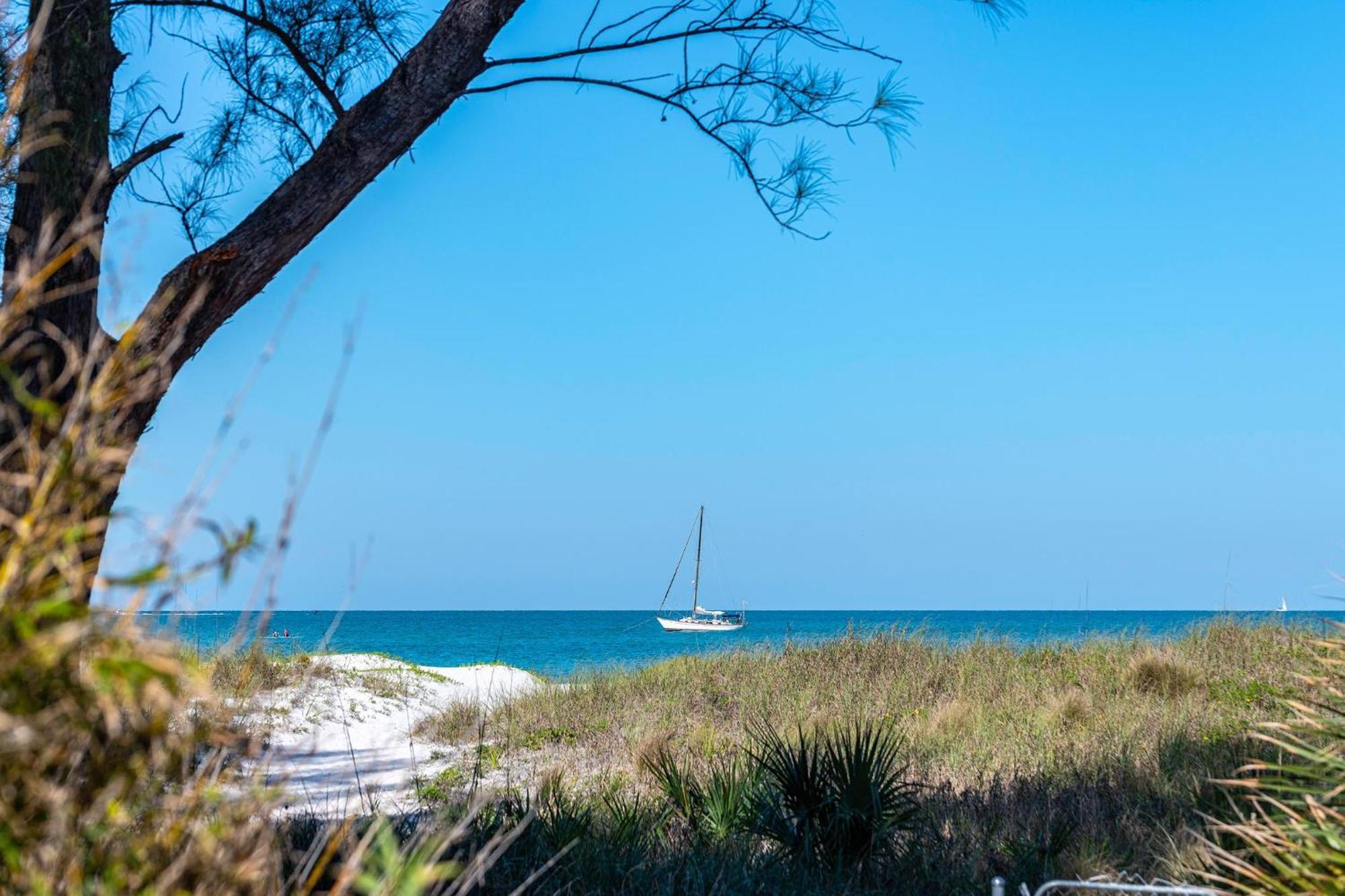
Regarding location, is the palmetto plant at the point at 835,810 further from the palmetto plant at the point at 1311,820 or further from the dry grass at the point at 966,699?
the dry grass at the point at 966,699

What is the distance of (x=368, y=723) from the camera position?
12602mm

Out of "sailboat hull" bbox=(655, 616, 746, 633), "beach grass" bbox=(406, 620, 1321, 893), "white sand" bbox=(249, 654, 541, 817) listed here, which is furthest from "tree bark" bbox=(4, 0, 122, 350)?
"sailboat hull" bbox=(655, 616, 746, 633)

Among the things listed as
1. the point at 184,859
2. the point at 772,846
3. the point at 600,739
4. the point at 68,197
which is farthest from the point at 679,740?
the point at 184,859

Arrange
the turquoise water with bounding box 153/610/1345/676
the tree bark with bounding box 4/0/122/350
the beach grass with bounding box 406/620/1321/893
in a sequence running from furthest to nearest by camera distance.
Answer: the turquoise water with bounding box 153/610/1345/676 < the beach grass with bounding box 406/620/1321/893 < the tree bark with bounding box 4/0/122/350

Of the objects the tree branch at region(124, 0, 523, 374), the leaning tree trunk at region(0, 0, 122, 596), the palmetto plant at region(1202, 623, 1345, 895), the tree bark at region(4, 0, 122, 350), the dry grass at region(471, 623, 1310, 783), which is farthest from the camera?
the dry grass at region(471, 623, 1310, 783)

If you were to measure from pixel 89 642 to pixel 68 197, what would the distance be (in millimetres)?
3182

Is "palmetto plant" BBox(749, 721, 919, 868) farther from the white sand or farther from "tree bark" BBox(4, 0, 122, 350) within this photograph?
"tree bark" BBox(4, 0, 122, 350)

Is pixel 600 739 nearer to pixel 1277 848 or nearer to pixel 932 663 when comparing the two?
pixel 932 663

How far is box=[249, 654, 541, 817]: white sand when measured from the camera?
7551 mm

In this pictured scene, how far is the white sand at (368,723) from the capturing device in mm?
7551

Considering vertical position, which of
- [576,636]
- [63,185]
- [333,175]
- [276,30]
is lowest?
[576,636]

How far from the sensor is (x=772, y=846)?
5.62 meters

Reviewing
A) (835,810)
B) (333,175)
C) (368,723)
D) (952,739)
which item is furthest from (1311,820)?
(368,723)

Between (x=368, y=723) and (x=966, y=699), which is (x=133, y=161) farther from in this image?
(x=966, y=699)
